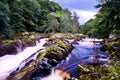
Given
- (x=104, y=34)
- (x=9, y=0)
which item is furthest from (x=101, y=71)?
(x=9, y=0)

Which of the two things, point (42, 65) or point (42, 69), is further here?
point (42, 65)

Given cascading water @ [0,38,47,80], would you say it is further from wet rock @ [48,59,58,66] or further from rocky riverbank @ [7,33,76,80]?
wet rock @ [48,59,58,66]

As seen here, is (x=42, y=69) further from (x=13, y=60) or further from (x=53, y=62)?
(x=13, y=60)

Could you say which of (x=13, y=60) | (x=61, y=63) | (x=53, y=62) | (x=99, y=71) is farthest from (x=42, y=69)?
(x=13, y=60)

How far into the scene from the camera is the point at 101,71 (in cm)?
1111

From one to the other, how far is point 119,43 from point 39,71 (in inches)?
297

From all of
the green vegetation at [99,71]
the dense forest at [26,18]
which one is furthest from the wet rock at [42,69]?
the dense forest at [26,18]

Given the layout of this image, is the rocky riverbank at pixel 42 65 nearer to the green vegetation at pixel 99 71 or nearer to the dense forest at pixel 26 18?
the green vegetation at pixel 99 71

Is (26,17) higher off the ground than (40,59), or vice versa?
(26,17)

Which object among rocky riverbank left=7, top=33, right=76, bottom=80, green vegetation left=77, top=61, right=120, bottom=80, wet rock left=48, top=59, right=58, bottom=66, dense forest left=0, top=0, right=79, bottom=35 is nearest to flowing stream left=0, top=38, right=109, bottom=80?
wet rock left=48, top=59, right=58, bottom=66

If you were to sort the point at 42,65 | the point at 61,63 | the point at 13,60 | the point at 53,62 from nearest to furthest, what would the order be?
the point at 42,65 < the point at 53,62 < the point at 61,63 < the point at 13,60

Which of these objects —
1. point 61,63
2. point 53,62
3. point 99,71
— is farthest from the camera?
point 61,63

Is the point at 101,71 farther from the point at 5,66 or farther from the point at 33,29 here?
the point at 33,29

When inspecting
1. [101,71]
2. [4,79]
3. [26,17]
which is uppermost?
[26,17]
